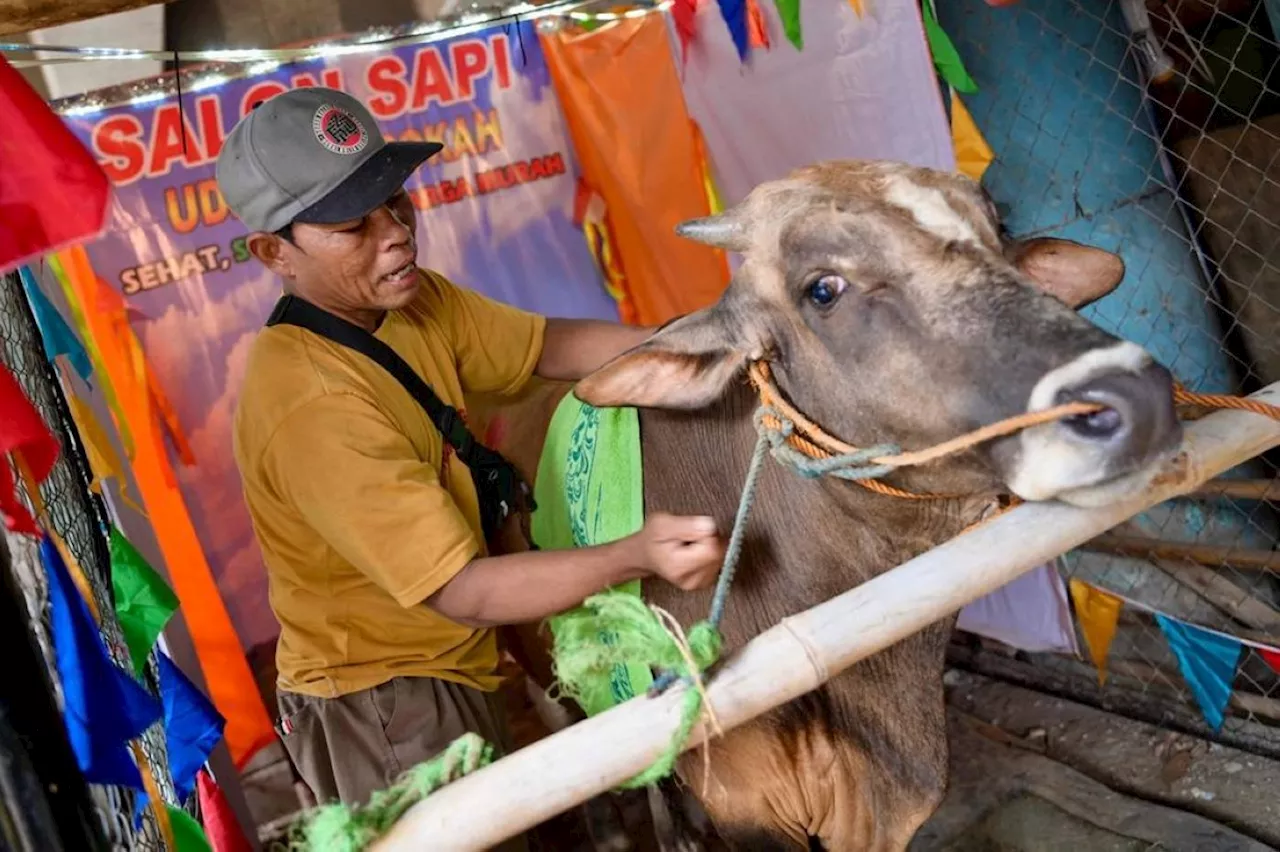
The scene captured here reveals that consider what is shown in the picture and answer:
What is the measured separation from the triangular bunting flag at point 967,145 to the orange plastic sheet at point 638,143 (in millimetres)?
1360

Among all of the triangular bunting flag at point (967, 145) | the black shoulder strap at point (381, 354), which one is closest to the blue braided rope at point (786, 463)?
the black shoulder strap at point (381, 354)

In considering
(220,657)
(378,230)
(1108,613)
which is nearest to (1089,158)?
(1108,613)

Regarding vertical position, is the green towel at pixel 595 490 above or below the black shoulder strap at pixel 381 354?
below

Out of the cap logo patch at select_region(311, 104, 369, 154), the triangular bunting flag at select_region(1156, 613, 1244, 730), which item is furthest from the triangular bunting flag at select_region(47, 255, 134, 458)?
the triangular bunting flag at select_region(1156, 613, 1244, 730)

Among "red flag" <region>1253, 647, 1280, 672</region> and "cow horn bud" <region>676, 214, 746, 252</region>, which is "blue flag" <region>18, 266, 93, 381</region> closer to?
"cow horn bud" <region>676, 214, 746, 252</region>

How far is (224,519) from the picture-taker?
4.46 metres

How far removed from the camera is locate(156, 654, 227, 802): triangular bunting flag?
7.27 ft

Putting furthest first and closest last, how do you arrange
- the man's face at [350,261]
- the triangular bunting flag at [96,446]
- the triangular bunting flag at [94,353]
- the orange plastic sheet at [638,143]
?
the orange plastic sheet at [638,143]
the triangular bunting flag at [94,353]
the triangular bunting flag at [96,446]
the man's face at [350,261]

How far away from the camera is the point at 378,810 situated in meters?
1.32

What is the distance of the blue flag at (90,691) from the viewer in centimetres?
130

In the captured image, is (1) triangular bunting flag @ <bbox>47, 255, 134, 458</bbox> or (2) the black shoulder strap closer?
(2) the black shoulder strap

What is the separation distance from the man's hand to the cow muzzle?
0.57m

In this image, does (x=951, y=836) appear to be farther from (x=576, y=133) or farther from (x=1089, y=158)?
(x=576, y=133)

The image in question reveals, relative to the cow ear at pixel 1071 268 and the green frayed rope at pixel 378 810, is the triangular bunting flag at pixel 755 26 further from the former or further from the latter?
the green frayed rope at pixel 378 810
